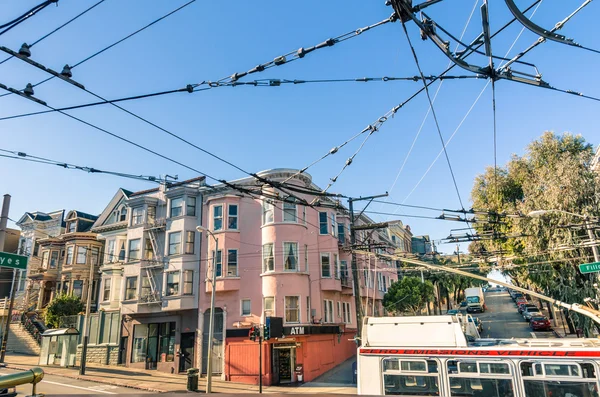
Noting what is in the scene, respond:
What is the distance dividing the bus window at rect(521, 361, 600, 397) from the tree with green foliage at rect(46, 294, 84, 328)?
3758cm

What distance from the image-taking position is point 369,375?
12.4 meters

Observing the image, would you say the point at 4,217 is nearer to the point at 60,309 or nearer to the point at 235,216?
the point at 235,216

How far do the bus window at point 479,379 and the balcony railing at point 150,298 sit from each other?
25.0 metres

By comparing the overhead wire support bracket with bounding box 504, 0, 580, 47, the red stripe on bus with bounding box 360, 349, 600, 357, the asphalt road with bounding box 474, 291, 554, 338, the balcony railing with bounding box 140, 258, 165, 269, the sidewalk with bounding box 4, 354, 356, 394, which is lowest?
the sidewalk with bounding box 4, 354, 356, 394

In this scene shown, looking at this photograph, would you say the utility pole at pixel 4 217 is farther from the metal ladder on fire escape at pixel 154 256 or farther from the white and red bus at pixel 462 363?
the metal ladder on fire escape at pixel 154 256

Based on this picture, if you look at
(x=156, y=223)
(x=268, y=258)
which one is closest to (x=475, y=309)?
(x=268, y=258)

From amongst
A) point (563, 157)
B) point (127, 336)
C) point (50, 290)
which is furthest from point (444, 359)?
point (50, 290)

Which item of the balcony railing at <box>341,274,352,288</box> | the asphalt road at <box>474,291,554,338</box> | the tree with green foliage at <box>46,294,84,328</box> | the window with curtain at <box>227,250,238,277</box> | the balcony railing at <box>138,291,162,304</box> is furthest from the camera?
the asphalt road at <box>474,291,554,338</box>

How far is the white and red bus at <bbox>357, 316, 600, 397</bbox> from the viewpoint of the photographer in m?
9.97

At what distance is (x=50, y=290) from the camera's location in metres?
42.8

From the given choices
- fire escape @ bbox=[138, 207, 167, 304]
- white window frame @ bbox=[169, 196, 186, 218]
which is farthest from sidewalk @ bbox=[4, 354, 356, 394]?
white window frame @ bbox=[169, 196, 186, 218]

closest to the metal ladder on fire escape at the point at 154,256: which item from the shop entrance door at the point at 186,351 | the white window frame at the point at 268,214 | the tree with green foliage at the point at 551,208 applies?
the shop entrance door at the point at 186,351

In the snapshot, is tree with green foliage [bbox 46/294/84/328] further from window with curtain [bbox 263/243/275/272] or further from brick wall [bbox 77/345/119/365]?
window with curtain [bbox 263/243/275/272]

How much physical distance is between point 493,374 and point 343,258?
23964 mm
